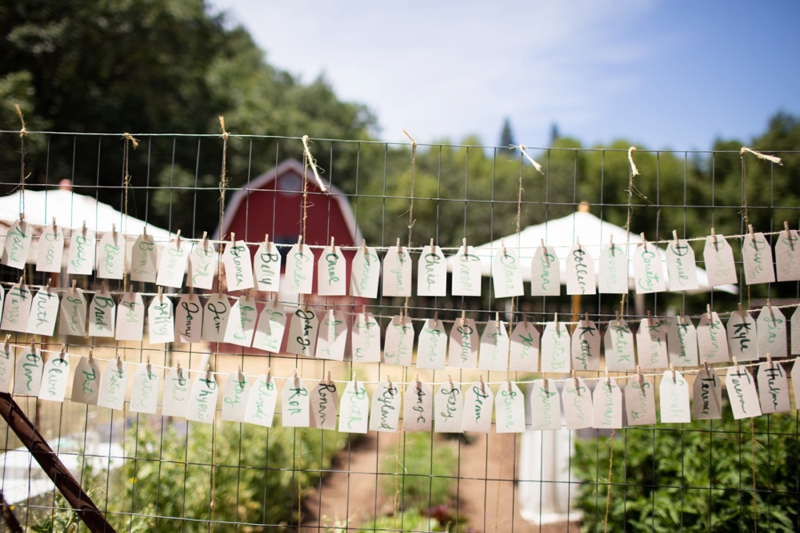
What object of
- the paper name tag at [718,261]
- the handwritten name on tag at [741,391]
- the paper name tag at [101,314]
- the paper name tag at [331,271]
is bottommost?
the handwritten name on tag at [741,391]

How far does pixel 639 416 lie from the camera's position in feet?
6.34

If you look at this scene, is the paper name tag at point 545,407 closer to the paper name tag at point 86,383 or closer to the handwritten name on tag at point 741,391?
the handwritten name on tag at point 741,391

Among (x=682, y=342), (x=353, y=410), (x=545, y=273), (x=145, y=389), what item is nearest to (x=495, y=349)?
(x=545, y=273)

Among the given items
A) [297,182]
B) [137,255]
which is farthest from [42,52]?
[137,255]

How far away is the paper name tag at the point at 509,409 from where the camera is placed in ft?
6.22

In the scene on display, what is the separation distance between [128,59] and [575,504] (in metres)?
15.1

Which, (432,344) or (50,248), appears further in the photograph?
(50,248)

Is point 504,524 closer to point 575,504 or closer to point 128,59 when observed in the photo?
point 575,504

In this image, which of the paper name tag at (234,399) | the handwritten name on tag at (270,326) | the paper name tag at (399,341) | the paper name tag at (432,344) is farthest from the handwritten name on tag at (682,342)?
the paper name tag at (234,399)

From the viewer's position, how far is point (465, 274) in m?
1.90

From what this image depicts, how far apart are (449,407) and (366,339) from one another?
393mm

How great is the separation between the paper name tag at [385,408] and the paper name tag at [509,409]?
0.36m

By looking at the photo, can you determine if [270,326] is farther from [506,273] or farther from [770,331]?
[770,331]

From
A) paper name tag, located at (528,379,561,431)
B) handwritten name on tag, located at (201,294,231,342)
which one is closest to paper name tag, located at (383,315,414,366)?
paper name tag, located at (528,379,561,431)
